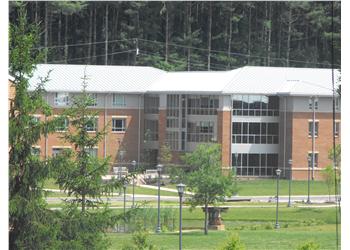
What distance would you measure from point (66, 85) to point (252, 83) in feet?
12.1

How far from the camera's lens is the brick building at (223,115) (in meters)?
17.8

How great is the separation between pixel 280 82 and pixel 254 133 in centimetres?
164

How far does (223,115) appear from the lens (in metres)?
18.1

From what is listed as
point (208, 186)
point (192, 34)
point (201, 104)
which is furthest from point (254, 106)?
point (208, 186)

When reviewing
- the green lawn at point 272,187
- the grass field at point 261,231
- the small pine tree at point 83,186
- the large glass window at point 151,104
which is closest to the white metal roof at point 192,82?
the large glass window at point 151,104

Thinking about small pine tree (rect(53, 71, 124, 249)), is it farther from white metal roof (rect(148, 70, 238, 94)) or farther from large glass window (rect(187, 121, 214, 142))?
white metal roof (rect(148, 70, 238, 94))

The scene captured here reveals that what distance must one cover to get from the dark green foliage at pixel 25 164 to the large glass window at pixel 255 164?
1237 centimetres

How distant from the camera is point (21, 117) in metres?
4.96

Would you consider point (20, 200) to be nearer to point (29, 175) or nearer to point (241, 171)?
point (29, 175)

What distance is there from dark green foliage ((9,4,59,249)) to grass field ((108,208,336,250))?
3.84 metres

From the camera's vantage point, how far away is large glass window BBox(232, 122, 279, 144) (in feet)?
59.4

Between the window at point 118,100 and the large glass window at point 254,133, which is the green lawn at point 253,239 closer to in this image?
the large glass window at point 254,133
